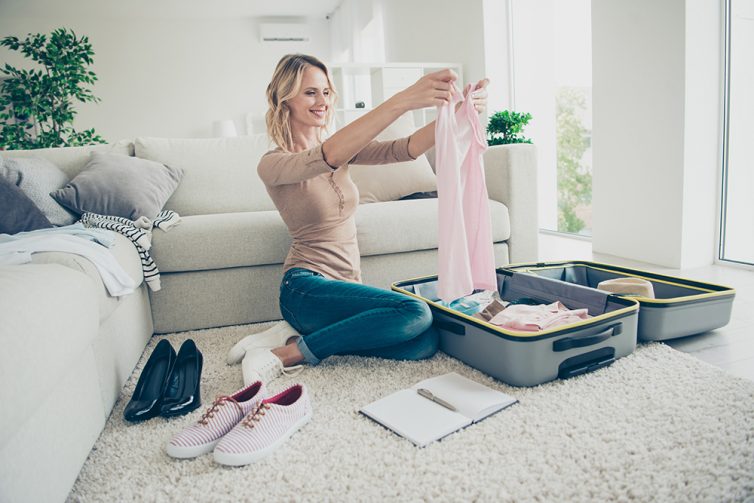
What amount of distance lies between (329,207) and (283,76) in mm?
461

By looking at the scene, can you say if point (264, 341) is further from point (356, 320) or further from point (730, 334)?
point (730, 334)

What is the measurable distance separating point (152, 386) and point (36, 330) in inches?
23.4

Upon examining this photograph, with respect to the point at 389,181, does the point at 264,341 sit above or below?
below

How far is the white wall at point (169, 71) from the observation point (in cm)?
759

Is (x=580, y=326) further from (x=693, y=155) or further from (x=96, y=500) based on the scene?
(x=693, y=155)

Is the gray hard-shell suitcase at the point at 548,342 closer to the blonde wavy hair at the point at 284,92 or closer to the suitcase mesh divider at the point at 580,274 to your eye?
the suitcase mesh divider at the point at 580,274

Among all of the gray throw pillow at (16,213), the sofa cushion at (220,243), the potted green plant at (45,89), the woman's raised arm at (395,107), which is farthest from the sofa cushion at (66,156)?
the woman's raised arm at (395,107)

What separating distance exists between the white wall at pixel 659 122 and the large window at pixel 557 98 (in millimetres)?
749

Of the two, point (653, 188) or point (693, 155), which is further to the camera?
point (653, 188)

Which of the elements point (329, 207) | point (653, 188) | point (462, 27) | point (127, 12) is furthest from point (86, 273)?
point (127, 12)

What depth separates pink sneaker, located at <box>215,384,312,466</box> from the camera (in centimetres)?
115

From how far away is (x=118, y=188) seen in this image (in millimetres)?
2240

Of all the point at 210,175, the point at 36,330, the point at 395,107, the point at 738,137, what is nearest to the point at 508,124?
the point at 738,137

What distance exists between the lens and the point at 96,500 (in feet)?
3.48
